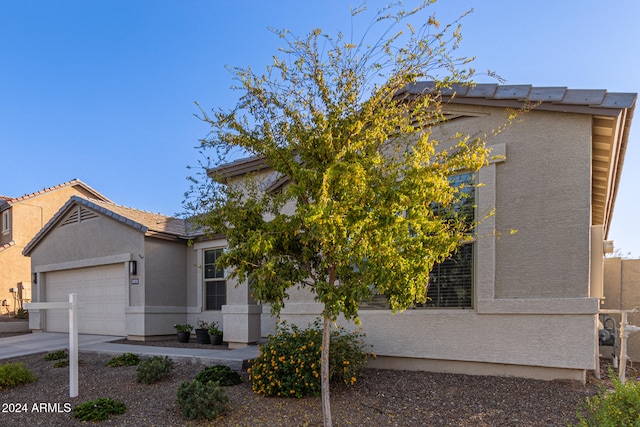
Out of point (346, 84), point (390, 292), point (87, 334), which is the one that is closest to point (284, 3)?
point (346, 84)

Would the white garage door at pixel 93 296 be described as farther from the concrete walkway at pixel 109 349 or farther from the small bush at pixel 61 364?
the small bush at pixel 61 364

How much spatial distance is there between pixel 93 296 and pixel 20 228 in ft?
35.7

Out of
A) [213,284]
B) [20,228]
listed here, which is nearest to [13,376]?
[213,284]

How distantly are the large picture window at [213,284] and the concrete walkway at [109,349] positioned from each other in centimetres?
234

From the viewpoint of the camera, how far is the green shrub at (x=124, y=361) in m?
8.56

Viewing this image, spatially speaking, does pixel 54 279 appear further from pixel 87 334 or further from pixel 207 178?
pixel 207 178

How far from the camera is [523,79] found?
6422mm

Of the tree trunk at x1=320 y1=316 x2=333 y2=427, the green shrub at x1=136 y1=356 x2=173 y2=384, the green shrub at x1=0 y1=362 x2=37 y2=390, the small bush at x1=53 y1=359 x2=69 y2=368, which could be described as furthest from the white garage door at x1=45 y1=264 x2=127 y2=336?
the tree trunk at x1=320 y1=316 x2=333 y2=427

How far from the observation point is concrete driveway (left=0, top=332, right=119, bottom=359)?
35.1 feet

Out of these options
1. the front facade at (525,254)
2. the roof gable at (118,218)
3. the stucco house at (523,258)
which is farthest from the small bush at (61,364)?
the front facade at (525,254)

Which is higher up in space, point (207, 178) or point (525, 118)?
point (525, 118)

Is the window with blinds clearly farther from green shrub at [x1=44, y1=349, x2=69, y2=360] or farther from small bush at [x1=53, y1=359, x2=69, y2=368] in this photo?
green shrub at [x1=44, y1=349, x2=69, y2=360]

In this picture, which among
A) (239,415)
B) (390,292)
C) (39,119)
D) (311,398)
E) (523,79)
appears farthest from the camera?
(39,119)

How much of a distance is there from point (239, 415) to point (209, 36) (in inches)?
321
